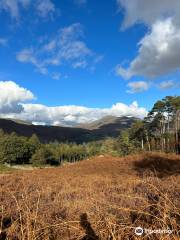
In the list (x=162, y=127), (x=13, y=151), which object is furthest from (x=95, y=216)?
(x=13, y=151)

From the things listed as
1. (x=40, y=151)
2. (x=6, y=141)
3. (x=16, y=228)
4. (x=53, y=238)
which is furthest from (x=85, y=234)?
(x=6, y=141)

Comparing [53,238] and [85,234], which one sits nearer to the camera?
[85,234]

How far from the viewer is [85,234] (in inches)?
138

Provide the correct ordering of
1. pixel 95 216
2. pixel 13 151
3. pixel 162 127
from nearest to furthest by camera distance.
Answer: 1. pixel 95 216
2. pixel 162 127
3. pixel 13 151

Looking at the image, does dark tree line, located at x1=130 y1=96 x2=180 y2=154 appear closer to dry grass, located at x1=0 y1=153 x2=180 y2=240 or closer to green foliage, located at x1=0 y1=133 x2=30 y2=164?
green foliage, located at x1=0 y1=133 x2=30 y2=164

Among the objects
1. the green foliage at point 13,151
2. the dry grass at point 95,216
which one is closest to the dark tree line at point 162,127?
the green foliage at point 13,151

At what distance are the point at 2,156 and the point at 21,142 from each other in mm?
9679

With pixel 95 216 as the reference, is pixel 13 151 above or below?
below

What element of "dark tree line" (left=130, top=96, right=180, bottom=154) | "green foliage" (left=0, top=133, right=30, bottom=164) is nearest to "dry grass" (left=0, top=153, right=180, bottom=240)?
"dark tree line" (left=130, top=96, right=180, bottom=154)

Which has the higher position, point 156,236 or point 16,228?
point 156,236

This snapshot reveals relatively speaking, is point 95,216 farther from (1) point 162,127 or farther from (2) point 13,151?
(2) point 13,151

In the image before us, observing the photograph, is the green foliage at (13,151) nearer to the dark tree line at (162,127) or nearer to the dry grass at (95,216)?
the dark tree line at (162,127)

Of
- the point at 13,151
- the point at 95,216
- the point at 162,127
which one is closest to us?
the point at 95,216

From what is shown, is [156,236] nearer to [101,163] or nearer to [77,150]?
[101,163]
